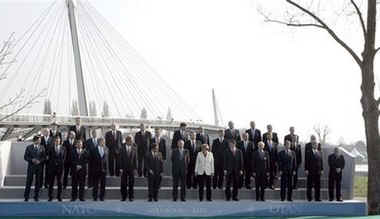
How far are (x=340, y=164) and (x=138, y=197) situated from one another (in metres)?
5.02

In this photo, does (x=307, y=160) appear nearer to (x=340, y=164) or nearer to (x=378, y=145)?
(x=340, y=164)

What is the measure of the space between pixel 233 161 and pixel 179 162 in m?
1.28

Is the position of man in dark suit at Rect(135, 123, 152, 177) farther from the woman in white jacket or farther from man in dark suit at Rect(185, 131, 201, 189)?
the woman in white jacket

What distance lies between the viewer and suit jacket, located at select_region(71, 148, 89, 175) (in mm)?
13742

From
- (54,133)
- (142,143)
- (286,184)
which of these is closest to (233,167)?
(286,184)

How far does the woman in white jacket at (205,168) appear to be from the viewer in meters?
14.0

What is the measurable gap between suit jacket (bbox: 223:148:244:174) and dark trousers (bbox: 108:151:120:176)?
2630 mm

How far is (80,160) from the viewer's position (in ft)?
45.1

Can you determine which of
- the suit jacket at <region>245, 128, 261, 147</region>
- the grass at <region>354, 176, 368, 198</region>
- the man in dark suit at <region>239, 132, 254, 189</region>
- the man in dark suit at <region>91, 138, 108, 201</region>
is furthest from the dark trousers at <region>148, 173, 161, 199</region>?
the grass at <region>354, 176, 368, 198</region>

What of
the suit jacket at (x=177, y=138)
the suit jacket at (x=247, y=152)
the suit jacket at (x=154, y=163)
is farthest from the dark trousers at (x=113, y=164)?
the suit jacket at (x=247, y=152)

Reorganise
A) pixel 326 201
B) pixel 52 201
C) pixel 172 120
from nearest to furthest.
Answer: pixel 52 201, pixel 326 201, pixel 172 120

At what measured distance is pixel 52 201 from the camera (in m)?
13.7

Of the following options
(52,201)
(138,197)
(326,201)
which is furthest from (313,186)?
(52,201)

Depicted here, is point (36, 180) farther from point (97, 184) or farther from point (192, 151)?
point (192, 151)
